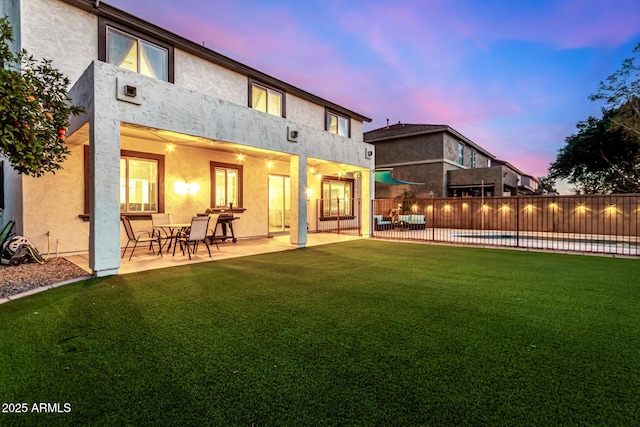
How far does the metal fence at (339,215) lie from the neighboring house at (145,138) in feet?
10.6

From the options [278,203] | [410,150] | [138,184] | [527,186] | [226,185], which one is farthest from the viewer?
[527,186]

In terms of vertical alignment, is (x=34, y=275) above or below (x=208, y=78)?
below

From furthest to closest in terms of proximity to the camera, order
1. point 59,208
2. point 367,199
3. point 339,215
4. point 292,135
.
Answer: point 339,215 → point 367,199 → point 292,135 → point 59,208

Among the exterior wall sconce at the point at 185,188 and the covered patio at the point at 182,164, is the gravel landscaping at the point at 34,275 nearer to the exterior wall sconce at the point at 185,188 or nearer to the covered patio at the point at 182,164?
the covered patio at the point at 182,164

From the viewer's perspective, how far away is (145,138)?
350 inches

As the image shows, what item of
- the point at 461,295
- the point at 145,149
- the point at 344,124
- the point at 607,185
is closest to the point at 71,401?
the point at 461,295

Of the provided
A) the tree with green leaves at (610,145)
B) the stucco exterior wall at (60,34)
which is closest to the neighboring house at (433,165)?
the tree with green leaves at (610,145)

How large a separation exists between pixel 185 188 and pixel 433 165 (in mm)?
16444

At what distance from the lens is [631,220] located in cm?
1407

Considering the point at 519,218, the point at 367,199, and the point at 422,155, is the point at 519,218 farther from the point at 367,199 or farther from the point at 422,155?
the point at 367,199

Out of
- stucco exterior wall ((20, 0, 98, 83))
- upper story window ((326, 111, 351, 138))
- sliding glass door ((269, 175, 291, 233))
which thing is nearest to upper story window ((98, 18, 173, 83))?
stucco exterior wall ((20, 0, 98, 83))

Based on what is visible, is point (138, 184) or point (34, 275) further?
point (138, 184)

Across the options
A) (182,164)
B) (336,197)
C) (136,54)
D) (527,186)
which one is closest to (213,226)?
(182,164)

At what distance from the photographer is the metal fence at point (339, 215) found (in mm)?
15148
